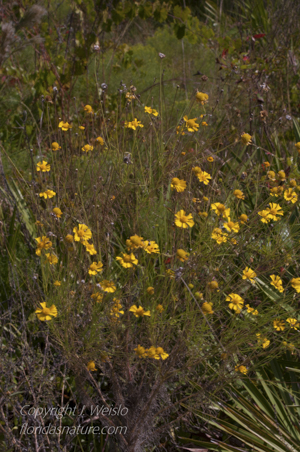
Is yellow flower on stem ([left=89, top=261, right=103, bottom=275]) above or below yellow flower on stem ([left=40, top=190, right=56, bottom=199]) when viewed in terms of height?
below

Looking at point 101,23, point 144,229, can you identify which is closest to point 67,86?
point 101,23

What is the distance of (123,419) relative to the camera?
163 cm

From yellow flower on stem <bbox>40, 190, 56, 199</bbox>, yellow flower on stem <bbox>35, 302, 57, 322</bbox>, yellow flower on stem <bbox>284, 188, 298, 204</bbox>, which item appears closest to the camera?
yellow flower on stem <bbox>35, 302, 57, 322</bbox>

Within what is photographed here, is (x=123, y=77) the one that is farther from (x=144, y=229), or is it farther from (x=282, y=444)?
(x=282, y=444)

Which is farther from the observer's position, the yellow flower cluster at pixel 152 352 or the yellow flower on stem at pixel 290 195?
the yellow flower on stem at pixel 290 195

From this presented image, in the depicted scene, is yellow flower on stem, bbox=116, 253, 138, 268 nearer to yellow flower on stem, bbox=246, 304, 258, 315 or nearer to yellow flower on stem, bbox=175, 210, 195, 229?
yellow flower on stem, bbox=175, 210, 195, 229

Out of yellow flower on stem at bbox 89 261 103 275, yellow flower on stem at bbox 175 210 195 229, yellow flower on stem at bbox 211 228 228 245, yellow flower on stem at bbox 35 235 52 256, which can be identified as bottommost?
yellow flower on stem at bbox 89 261 103 275

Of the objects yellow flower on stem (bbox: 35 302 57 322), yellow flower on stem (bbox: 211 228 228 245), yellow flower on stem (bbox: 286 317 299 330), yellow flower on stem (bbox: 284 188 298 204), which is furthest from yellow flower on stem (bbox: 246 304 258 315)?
yellow flower on stem (bbox: 35 302 57 322)

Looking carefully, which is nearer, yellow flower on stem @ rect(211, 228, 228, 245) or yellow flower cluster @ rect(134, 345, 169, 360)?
yellow flower cluster @ rect(134, 345, 169, 360)

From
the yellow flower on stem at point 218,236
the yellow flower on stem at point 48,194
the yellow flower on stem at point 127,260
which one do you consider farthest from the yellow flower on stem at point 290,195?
the yellow flower on stem at point 48,194

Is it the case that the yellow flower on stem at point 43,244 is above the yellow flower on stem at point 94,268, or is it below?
above

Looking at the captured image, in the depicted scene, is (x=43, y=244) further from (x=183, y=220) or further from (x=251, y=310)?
(x=251, y=310)

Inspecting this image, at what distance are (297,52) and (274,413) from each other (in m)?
3.57

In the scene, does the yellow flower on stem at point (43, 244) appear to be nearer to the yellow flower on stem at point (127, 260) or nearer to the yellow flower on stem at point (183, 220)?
the yellow flower on stem at point (127, 260)
